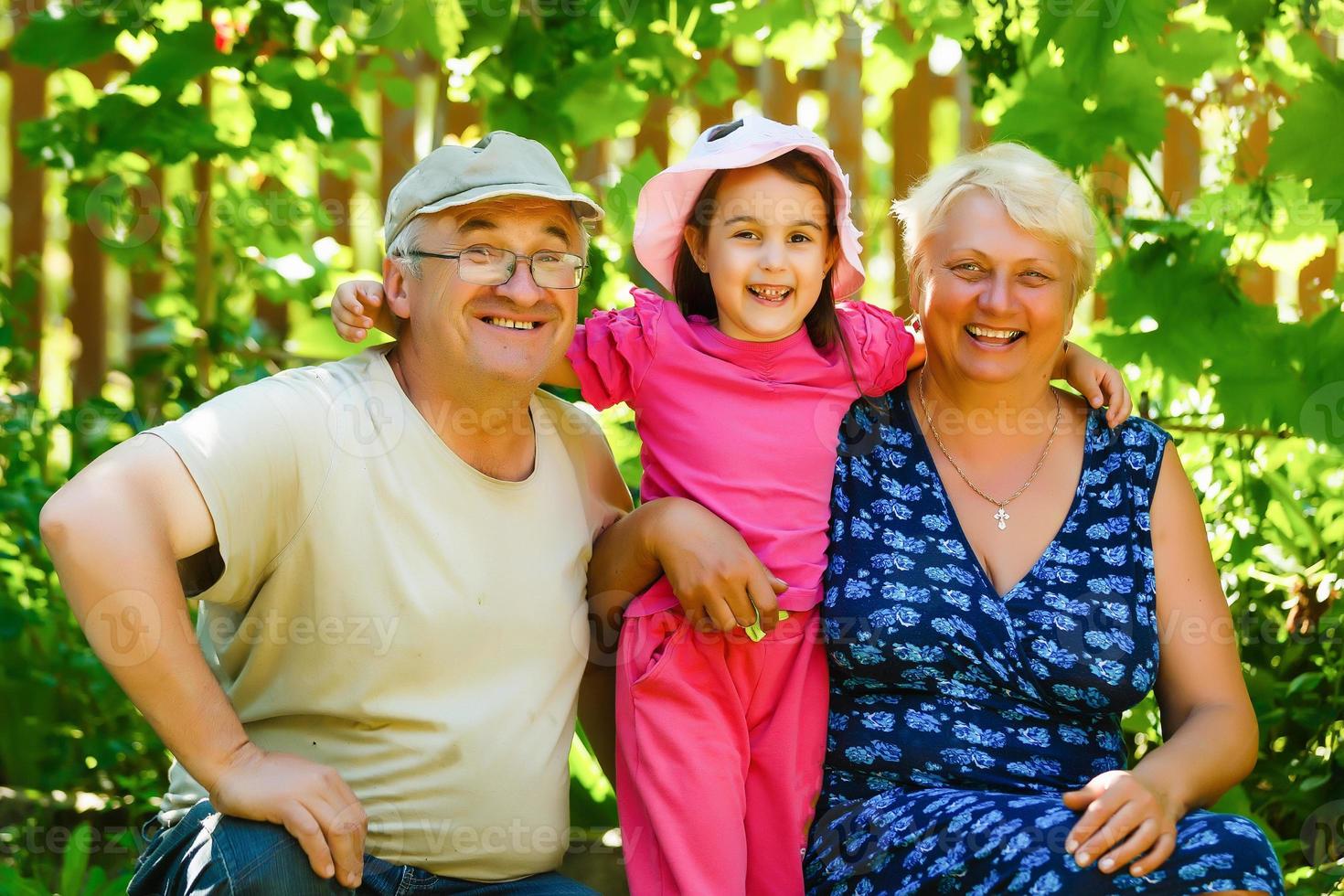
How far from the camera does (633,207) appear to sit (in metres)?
3.48

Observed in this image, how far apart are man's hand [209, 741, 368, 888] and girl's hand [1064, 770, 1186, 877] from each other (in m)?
1.10

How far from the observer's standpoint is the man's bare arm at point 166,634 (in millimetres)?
2104

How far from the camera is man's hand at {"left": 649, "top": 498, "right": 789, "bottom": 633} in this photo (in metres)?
2.49

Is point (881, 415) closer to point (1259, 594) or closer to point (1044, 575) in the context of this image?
point (1044, 575)

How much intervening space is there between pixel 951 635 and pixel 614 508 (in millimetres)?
729

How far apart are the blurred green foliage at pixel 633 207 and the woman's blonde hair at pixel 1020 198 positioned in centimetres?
27

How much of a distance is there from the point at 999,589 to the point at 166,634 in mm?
1438

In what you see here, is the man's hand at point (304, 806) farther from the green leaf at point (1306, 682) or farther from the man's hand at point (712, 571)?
the green leaf at point (1306, 682)

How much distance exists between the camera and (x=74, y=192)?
4078 mm

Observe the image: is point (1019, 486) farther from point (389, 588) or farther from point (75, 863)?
point (75, 863)

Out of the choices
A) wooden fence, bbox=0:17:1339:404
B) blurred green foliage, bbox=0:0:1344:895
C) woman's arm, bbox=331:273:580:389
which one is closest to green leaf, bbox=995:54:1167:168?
blurred green foliage, bbox=0:0:1344:895
